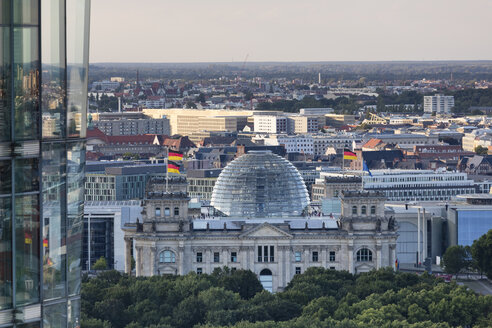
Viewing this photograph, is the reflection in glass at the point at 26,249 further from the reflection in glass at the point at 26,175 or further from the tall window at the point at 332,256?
the tall window at the point at 332,256

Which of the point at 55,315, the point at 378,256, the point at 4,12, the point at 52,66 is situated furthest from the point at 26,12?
the point at 378,256

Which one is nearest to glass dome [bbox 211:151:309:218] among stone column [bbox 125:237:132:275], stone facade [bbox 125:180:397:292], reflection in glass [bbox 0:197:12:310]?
stone facade [bbox 125:180:397:292]

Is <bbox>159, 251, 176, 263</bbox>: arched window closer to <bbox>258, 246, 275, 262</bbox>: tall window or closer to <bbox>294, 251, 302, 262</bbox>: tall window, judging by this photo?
<bbox>258, 246, 275, 262</bbox>: tall window

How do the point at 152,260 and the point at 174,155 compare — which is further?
the point at 174,155

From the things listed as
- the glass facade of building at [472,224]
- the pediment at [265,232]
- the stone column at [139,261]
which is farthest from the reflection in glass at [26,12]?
the glass facade of building at [472,224]

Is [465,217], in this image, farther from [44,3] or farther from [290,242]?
[44,3]

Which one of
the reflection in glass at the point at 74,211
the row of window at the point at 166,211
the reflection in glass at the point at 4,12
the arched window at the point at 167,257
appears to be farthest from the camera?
the row of window at the point at 166,211

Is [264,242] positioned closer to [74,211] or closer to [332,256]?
[332,256]
